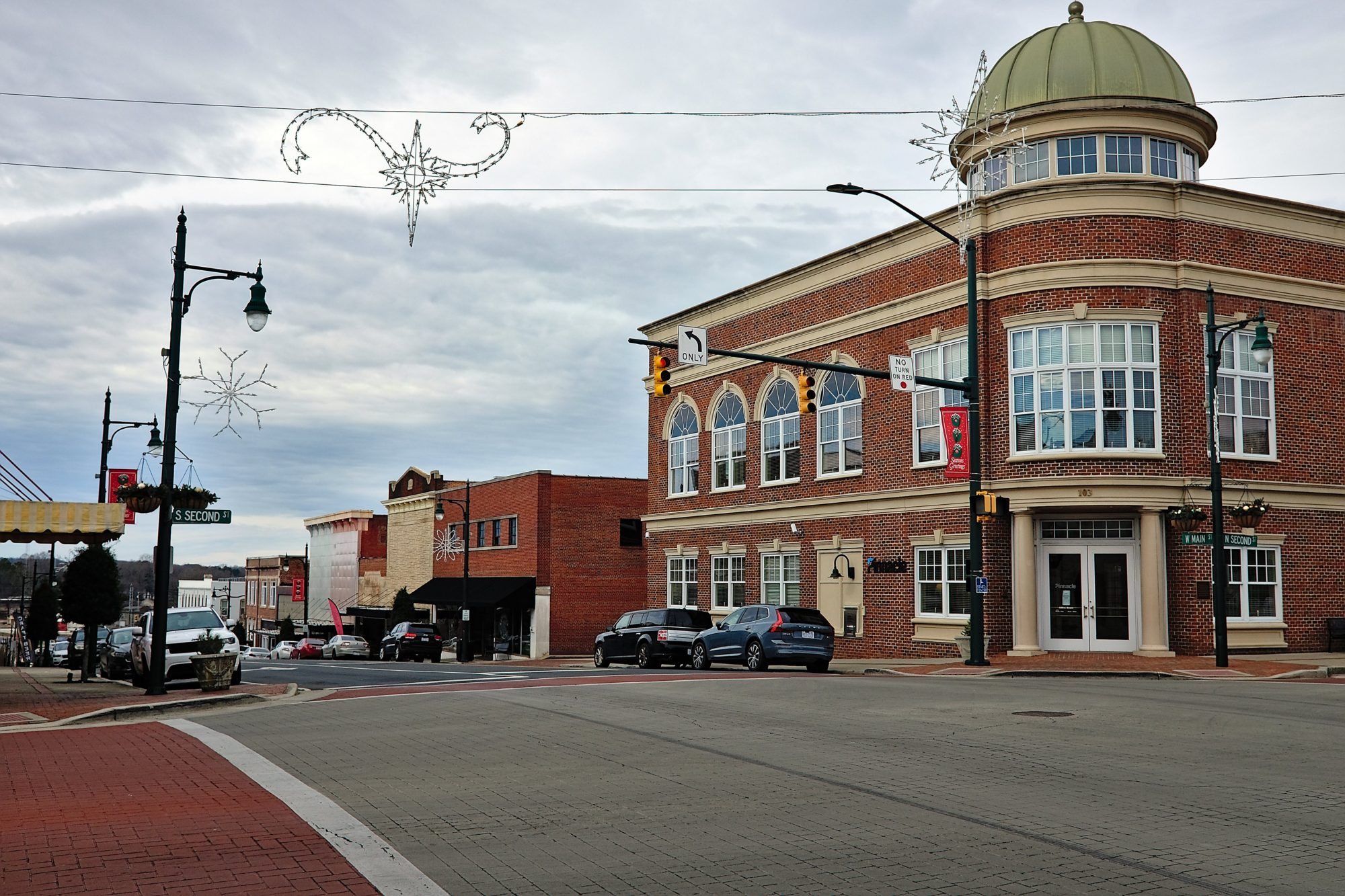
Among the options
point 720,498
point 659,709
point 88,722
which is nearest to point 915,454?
point 720,498

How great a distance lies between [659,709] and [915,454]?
1710 cm

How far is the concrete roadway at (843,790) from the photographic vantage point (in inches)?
283

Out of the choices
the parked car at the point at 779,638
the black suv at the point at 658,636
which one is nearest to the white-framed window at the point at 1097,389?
the parked car at the point at 779,638

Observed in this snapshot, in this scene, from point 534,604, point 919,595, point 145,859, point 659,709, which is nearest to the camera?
point 145,859

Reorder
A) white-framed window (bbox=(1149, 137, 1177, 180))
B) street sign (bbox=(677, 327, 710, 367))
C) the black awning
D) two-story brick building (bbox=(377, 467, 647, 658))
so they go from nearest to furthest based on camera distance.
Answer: street sign (bbox=(677, 327, 710, 367)), white-framed window (bbox=(1149, 137, 1177, 180)), two-story brick building (bbox=(377, 467, 647, 658)), the black awning

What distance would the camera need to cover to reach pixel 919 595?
3142 cm

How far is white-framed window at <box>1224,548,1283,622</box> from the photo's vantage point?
28.0 m

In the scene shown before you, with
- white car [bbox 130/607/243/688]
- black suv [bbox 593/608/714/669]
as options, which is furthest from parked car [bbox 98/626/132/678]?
black suv [bbox 593/608/714/669]

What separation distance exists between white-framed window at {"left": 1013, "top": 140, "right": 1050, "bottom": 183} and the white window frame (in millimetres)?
17620

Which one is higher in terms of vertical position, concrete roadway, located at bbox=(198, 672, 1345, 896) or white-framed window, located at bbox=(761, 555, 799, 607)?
white-framed window, located at bbox=(761, 555, 799, 607)

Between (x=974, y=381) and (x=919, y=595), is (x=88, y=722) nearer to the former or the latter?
(x=974, y=381)

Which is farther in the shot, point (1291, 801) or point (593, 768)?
point (593, 768)

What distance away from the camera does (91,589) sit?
3228 centimetres

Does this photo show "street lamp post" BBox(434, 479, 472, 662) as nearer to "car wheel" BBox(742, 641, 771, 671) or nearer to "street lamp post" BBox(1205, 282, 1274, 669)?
"car wheel" BBox(742, 641, 771, 671)
